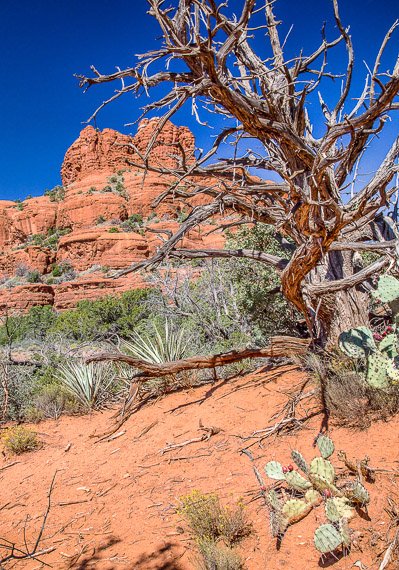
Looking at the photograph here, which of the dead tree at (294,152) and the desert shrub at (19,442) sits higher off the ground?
the dead tree at (294,152)

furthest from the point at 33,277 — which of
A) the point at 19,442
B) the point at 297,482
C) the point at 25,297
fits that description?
the point at 297,482

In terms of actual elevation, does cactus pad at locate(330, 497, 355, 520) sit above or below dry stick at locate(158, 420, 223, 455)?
below

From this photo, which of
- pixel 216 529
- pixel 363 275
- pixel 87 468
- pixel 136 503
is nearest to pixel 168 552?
pixel 216 529

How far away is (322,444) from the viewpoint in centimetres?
296

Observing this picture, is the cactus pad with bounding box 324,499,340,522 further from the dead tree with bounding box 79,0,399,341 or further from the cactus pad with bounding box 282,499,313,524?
the dead tree with bounding box 79,0,399,341

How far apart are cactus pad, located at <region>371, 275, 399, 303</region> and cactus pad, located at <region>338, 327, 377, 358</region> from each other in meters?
0.52

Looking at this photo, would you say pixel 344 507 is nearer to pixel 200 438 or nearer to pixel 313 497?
pixel 313 497

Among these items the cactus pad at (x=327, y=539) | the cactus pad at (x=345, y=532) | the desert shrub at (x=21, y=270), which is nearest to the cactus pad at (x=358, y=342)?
the cactus pad at (x=345, y=532)

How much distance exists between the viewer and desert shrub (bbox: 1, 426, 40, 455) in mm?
5422

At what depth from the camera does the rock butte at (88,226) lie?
31031 millimetres

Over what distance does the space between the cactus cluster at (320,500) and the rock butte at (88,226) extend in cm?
1963

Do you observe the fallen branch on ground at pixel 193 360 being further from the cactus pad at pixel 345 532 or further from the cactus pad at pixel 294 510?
the cactus pad at pixel 345 532

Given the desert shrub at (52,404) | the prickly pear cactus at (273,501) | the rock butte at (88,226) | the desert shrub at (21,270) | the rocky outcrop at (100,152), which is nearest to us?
the prickly pear cactus at (273,501)

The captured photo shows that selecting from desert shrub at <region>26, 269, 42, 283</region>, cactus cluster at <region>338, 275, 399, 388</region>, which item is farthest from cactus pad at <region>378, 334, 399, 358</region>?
desert shrub at <region>26, 269, 42, 283</region>
